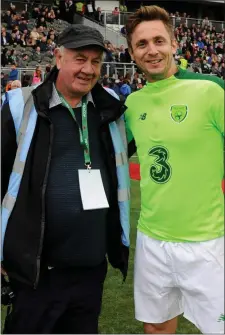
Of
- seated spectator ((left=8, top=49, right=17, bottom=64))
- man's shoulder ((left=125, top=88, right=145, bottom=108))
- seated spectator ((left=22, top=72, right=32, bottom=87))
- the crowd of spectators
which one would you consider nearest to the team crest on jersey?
man's shoulder ((left=125, top=88, right=145, bottom=108))

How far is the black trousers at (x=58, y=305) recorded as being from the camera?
2354 mm

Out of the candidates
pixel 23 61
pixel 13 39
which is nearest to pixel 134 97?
pixel 23 61

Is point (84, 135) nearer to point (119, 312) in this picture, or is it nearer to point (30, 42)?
point (119, 312)

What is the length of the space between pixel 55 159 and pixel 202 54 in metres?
21.9

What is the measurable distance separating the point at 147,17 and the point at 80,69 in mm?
437

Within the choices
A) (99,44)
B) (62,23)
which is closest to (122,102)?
(99,44)

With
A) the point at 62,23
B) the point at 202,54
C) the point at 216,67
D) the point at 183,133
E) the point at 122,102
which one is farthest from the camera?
the point at 202,54

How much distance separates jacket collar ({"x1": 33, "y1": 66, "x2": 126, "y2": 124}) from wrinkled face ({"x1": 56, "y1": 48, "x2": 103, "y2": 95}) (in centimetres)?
11

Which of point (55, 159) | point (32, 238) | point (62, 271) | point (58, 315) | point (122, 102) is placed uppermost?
point (122, 102)

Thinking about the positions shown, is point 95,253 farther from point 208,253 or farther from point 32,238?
point 208,253

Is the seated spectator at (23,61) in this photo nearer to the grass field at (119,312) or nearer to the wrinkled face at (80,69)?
the grass field at (119,312)

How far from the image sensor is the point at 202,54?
2308 cm

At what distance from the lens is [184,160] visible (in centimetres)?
229

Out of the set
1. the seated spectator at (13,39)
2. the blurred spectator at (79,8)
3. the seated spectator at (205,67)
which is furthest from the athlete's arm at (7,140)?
the seated spectator at (205,67)
